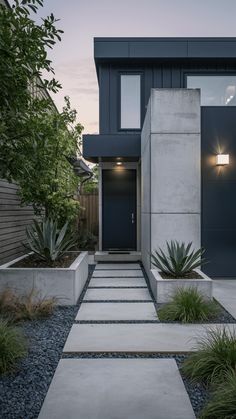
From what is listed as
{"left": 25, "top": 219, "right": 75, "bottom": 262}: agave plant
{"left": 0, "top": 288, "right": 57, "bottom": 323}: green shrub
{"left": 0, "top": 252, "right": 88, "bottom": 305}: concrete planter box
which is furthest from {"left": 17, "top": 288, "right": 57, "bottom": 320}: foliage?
{"left": 25, "top": 219, "right": 75, "bottom": 262}: agave plant

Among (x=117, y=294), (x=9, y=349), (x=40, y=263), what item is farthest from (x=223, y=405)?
(x=40, y=263)

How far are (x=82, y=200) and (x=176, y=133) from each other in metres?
7.17

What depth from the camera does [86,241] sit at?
11.5 m

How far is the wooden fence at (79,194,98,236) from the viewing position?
1300 centimetres

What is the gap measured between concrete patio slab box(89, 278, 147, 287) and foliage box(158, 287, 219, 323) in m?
2.02

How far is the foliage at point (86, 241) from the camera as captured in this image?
11.4m

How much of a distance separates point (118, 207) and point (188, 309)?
21.1 ft

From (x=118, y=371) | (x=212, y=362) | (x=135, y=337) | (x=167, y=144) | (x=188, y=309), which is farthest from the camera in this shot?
(x=167, y=144)

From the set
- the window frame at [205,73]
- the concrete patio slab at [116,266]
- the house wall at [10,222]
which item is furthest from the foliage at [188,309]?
the window frame at [205,73]

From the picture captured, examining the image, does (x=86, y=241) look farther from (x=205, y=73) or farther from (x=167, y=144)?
(x=205, y=73)

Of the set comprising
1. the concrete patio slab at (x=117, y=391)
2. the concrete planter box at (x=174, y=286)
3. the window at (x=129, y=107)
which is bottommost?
the concrete patio slab at (x=117, y=391)

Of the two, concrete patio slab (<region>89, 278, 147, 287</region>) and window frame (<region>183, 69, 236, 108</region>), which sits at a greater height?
window frame (<region>183, 69, 236, 108</region>)

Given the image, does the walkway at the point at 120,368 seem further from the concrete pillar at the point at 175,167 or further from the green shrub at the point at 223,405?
the concrete pillar at the point at 175,167

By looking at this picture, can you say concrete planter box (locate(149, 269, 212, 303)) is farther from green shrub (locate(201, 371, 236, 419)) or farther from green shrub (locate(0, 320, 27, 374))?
green shrub (locate(201, 371, 236, 419))
